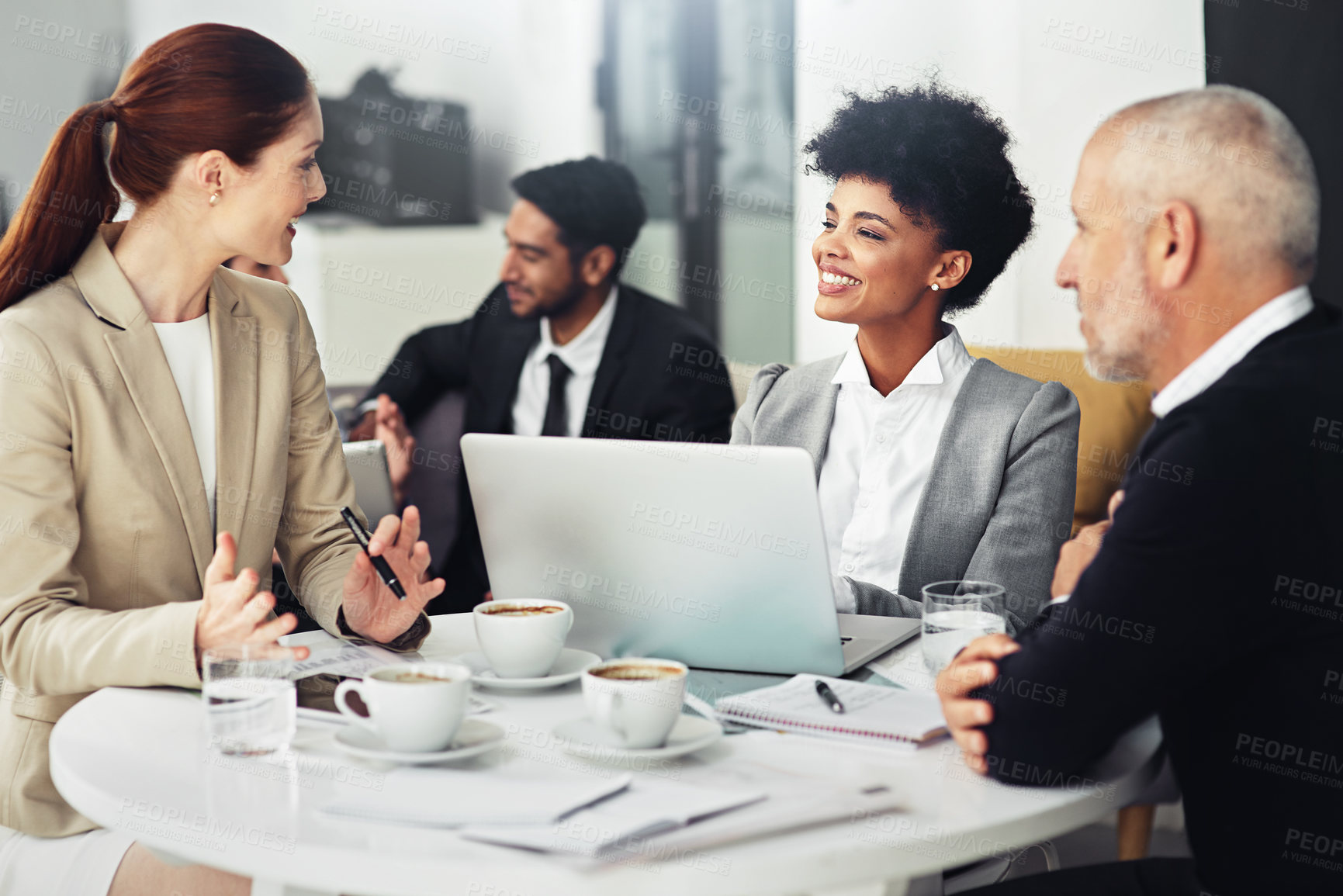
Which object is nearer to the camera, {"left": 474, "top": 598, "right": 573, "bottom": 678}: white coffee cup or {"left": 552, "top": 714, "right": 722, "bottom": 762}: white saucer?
{"left": 552, "top": 714, "right": 722, "bottom": 762}: white saucer

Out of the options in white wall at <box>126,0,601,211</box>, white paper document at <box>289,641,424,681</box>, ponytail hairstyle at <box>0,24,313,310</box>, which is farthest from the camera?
white wall at <box>126,0,601,211</box>

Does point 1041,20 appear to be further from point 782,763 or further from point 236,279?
point 782,763

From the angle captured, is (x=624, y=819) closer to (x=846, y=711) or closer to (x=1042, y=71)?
(x=846, y=711)

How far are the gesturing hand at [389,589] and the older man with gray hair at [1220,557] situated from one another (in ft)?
2.16

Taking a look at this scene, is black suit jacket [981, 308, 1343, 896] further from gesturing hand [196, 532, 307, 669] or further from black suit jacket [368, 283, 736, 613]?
black suit jacket [368, 283, 736, 613]

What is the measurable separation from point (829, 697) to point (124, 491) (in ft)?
2.85

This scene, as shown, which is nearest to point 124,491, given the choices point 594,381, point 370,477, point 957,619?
point 370,477

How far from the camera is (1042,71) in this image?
3584 millimetres

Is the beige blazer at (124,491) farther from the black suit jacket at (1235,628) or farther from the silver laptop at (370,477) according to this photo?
the black suit jacket at (1235,628)

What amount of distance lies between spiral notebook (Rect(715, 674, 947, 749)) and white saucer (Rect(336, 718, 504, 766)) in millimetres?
228

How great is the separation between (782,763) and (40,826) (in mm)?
862

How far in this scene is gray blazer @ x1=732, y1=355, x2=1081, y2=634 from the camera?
1679 millimetres

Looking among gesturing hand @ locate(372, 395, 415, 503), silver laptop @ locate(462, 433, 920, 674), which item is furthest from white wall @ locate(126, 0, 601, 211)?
silver laptop @ locate(462, 433, 920, 674)

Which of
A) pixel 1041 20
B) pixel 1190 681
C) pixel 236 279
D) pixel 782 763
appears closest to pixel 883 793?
pixel 782 763
